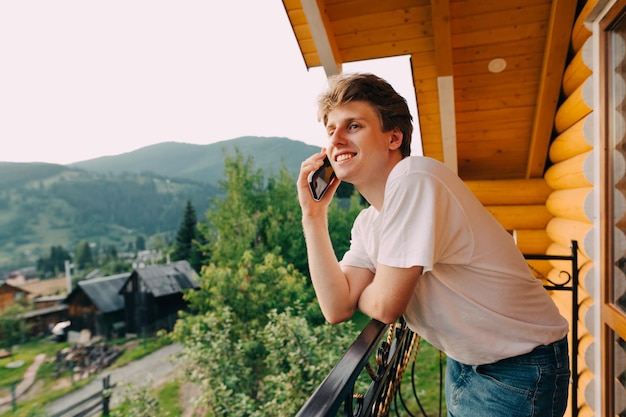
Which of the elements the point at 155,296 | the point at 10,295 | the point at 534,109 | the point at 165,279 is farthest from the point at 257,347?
the point at 10,295

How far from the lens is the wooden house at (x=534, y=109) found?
1699 mm

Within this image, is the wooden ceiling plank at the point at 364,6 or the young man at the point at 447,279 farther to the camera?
the wooden ceiling plank at the point at 364,6

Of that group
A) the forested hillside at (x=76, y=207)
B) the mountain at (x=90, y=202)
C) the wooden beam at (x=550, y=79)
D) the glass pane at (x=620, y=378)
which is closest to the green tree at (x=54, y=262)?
the mountain at (x=90, y=202)

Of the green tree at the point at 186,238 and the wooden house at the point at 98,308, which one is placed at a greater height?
the green tree at the point at 186,238

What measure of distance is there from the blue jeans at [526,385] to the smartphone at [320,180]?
1.88 ft

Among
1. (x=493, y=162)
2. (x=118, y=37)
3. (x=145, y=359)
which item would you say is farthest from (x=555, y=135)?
(x=118, y=37)

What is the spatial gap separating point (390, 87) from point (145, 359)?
20.2m

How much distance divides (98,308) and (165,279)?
13.2 feet

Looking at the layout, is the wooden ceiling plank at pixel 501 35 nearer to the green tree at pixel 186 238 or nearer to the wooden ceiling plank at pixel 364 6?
the wooden ceiling plank at pixel 364 6

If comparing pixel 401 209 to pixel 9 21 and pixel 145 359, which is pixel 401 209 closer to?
pixel 145 359

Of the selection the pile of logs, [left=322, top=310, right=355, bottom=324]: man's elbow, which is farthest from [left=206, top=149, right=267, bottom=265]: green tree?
[left=322, top=310, right=355, bottom=324]: man's elbow

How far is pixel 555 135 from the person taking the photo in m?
2.72

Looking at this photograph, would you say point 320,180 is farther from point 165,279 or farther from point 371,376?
point 165,279

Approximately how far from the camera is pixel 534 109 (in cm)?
264
